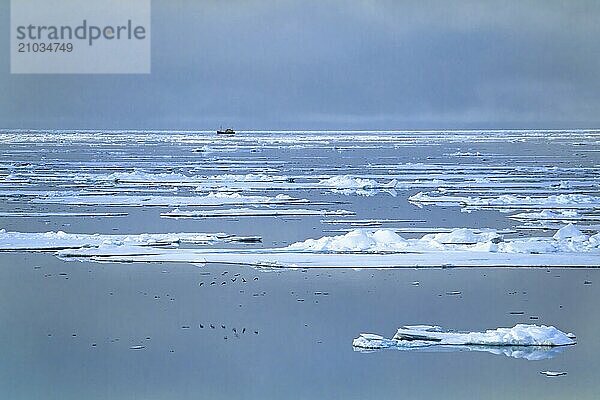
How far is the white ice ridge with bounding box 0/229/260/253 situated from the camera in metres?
10.3

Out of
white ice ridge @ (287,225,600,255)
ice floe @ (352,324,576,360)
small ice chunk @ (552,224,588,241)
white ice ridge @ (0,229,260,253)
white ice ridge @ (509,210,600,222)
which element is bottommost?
ice floe @ (352,324,576,360)

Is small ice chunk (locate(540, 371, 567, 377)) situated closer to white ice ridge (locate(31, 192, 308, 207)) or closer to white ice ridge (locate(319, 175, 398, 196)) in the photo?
white ice ridge (locate(31, 192, 308, 207))

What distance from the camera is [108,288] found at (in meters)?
8.30

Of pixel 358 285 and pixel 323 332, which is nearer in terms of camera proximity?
pixel 323 332

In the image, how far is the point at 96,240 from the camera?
10586mm

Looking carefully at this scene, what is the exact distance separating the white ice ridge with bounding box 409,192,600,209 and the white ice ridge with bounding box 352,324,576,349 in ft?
24.9

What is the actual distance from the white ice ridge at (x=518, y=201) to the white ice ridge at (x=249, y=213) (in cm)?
186

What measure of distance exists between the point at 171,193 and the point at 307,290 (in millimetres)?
8694

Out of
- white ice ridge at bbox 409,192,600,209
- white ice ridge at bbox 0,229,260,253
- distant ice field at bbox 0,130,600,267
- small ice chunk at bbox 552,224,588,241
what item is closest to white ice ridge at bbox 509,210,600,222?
distant ice field at bbox 0,130,600,267

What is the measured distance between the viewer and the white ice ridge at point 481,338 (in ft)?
21.2

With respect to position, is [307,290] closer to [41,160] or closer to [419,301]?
[419,301]

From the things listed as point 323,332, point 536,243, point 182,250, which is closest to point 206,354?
point 323,332

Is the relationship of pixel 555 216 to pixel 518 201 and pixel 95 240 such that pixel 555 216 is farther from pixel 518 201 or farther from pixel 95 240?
pixel 95 240

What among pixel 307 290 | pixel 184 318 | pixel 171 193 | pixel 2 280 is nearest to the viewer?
pixel 184 318
